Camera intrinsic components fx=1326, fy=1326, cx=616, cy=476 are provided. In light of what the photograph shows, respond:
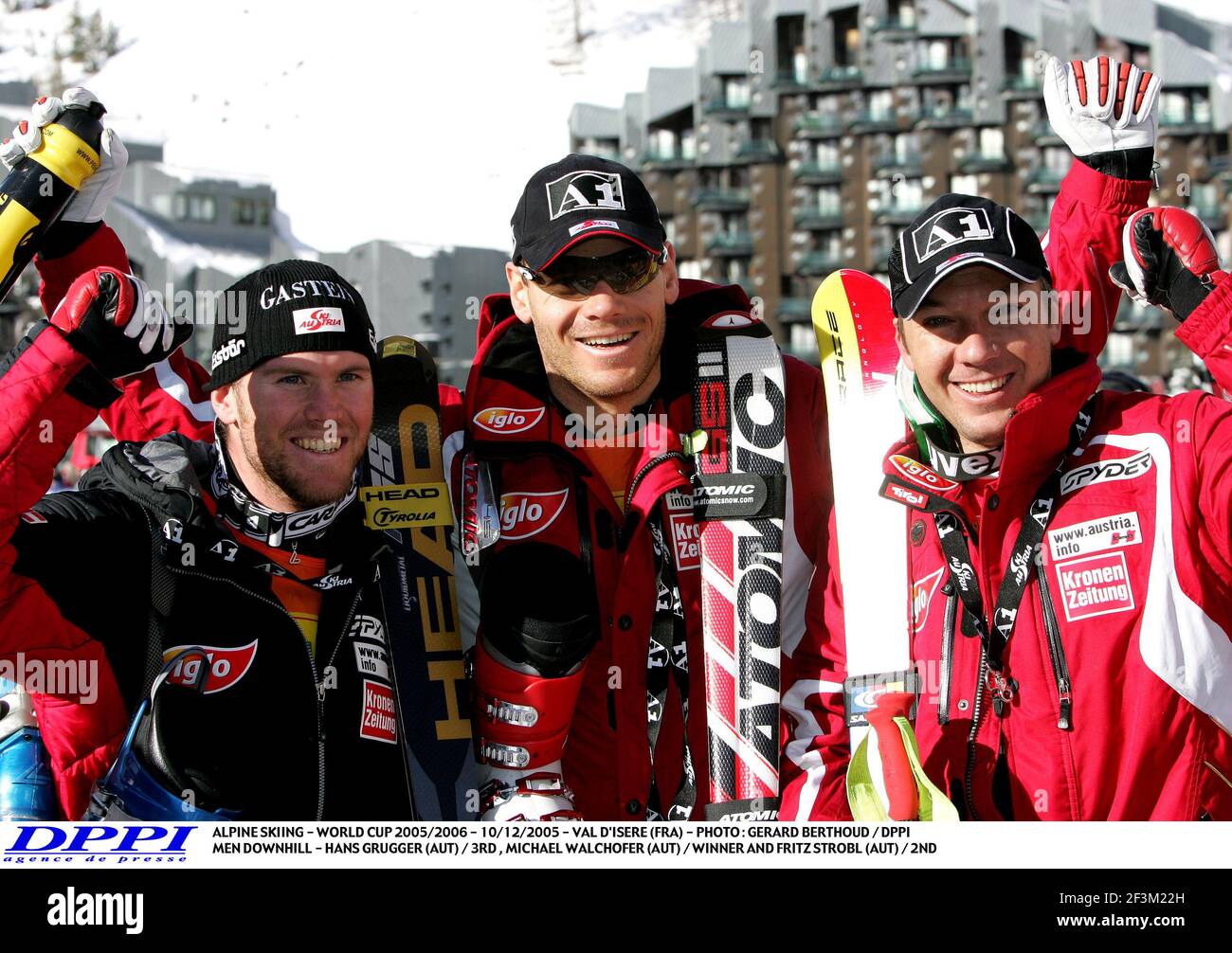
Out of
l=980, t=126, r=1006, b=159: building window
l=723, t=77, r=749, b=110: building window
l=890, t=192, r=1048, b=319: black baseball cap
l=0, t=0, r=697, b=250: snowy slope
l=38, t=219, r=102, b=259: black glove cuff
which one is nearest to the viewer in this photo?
l=890, t=192, r=1048, b=319: black baseball cap

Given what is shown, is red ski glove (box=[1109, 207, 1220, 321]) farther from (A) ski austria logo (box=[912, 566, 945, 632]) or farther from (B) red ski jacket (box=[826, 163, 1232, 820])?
(A) ski austria logo (box=[912, 566, 945, 632])

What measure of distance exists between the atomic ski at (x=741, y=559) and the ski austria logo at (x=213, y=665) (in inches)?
47.1

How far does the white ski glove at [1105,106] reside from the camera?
3818 mm

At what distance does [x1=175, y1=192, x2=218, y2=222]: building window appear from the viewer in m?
48.9

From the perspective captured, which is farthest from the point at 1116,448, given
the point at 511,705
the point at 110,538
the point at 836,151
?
the point at 836,151

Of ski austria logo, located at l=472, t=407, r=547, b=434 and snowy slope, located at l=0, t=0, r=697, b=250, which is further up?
snowy slope, located at l=0, t=0, r=697, b=250

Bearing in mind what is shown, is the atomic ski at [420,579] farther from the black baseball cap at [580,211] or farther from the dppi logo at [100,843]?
the dppi logo at [100,843]

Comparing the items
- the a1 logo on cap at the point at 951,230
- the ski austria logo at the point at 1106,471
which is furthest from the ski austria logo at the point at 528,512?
the ski austria logo at the point at 1106,471

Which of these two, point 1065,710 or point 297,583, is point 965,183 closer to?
point 1065,710

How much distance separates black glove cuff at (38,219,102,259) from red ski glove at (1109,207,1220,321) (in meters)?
2.97

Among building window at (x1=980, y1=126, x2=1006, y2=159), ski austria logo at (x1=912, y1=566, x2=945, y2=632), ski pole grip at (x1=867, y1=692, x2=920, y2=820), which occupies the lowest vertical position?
ski pole grip at (x1=867, y1=692, x2=920, y2=820)

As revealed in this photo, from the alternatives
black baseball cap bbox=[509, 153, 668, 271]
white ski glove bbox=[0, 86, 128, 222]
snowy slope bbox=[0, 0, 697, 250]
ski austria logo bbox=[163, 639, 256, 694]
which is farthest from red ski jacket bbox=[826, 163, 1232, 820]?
snowy slope bbox=[0, 0, 697, 250]

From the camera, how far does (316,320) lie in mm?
3406

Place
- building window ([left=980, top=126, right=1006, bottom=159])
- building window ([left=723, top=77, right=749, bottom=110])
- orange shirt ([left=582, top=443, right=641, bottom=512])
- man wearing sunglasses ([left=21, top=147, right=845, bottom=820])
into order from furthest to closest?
1. building window ([left=723, top=77, right=749, bottom=110])
2. building window ([left=980, top=126, right=1006, bottom=159])
3. orange shirt ([left=582, top=443, right=641, bottom=512])
4. man wearing sunglasses ([left=21, top=147, right=845, bottom=820])
